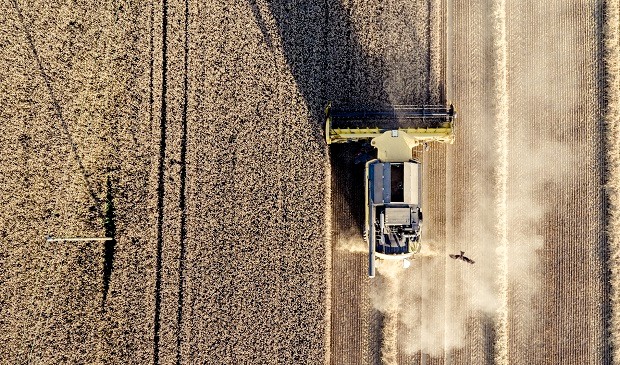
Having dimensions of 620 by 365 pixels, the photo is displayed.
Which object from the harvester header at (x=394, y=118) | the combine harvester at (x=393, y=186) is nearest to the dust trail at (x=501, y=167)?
the harvester header at (x=394, y=118)

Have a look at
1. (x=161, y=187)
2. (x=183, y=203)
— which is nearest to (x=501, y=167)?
(x=183, y=203)

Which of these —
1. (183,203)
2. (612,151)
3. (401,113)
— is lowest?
(183,203)

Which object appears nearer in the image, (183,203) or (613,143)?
(183,203)

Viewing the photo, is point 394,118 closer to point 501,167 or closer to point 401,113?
point 401,113

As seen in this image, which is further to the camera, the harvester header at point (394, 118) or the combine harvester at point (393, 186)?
the harvester header at point (394, 118)

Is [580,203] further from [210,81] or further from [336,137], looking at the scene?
[210,81]

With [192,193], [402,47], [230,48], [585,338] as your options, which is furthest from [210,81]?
[585,338]

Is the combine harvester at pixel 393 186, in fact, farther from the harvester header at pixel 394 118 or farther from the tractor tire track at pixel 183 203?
the tractor tire track at pixel 183 203
